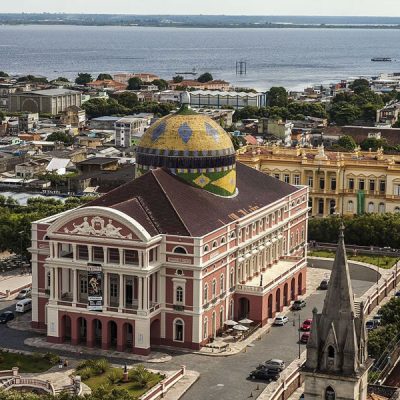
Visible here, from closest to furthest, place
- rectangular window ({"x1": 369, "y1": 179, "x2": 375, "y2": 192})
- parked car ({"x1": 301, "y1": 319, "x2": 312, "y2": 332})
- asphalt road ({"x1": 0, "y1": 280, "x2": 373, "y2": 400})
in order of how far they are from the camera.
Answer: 1. asphalt road ({"x1": 0, "y1": 280, "x2": 373, "y2": 400})
2. parked car ({"x1": 301, "y1": 319, "x2": 312, "y2": 332})
3. rectangular window ({"x1": 369, "y1": 179, "x2": 375, "y2": 192})

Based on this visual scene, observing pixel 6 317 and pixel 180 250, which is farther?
pixel 6 317

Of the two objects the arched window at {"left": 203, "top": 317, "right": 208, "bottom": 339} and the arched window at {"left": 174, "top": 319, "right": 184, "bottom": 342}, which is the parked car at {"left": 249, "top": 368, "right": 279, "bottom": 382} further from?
the arched window at {"left": 174, "top": 319, "right": 184, "bottom": 342}

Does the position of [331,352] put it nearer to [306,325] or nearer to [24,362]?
[24,362]

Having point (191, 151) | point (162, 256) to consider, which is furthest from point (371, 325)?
point (191, 151)

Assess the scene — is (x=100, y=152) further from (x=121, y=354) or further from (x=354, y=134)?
(x=121, y=354)

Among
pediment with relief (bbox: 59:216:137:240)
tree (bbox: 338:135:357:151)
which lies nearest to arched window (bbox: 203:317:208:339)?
pediment with relief (bbox: 59:216:137:240)

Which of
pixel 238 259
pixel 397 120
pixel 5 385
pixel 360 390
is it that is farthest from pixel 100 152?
pixel 360 390
